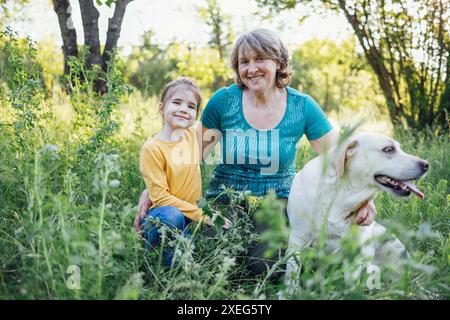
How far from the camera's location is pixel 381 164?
2318mm

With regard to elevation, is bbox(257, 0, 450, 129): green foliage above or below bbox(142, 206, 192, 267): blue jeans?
above

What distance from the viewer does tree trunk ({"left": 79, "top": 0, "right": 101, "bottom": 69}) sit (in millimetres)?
4105

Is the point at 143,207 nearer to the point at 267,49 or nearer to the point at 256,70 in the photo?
the point at 256,70

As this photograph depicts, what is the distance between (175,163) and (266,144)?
571mm

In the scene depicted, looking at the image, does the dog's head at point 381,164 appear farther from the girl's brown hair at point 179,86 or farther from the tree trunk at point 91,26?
the tree trunk at point 91,26

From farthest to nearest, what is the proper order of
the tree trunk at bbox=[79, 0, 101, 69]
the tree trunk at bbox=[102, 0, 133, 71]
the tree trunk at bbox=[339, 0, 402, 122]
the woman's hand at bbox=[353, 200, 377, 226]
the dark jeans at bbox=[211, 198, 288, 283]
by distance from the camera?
1. the tree trunk at bbox=[339, 0, 402, 122]
2. the tree trunk at bbox=[102, 0, 133, 71]
3. the tree trunk at bbox=[79, 0, 101, 69]
4. the dark jeans at bbox=[211, 198, 288, 283]
5. the woman's hand at bbox=[353, 200, 377, 226]

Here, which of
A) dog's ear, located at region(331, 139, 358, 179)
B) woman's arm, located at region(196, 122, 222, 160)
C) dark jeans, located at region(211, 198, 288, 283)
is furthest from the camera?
woman's arm, located at region(196, 122, 222, 160)

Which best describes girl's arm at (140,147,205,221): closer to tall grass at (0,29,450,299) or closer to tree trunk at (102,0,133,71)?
tall grass at (0,29,450,299)

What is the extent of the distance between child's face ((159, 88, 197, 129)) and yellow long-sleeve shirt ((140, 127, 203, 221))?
4.6 inches

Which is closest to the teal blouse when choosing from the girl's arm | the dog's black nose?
the girl's arm

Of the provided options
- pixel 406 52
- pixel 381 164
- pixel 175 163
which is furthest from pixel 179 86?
pixel 406 52

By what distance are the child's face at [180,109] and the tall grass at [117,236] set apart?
1.05 feet

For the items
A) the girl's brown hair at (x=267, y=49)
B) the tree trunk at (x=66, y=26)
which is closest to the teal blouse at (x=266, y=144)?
the girl's brown hair at (x=267, y=49)
